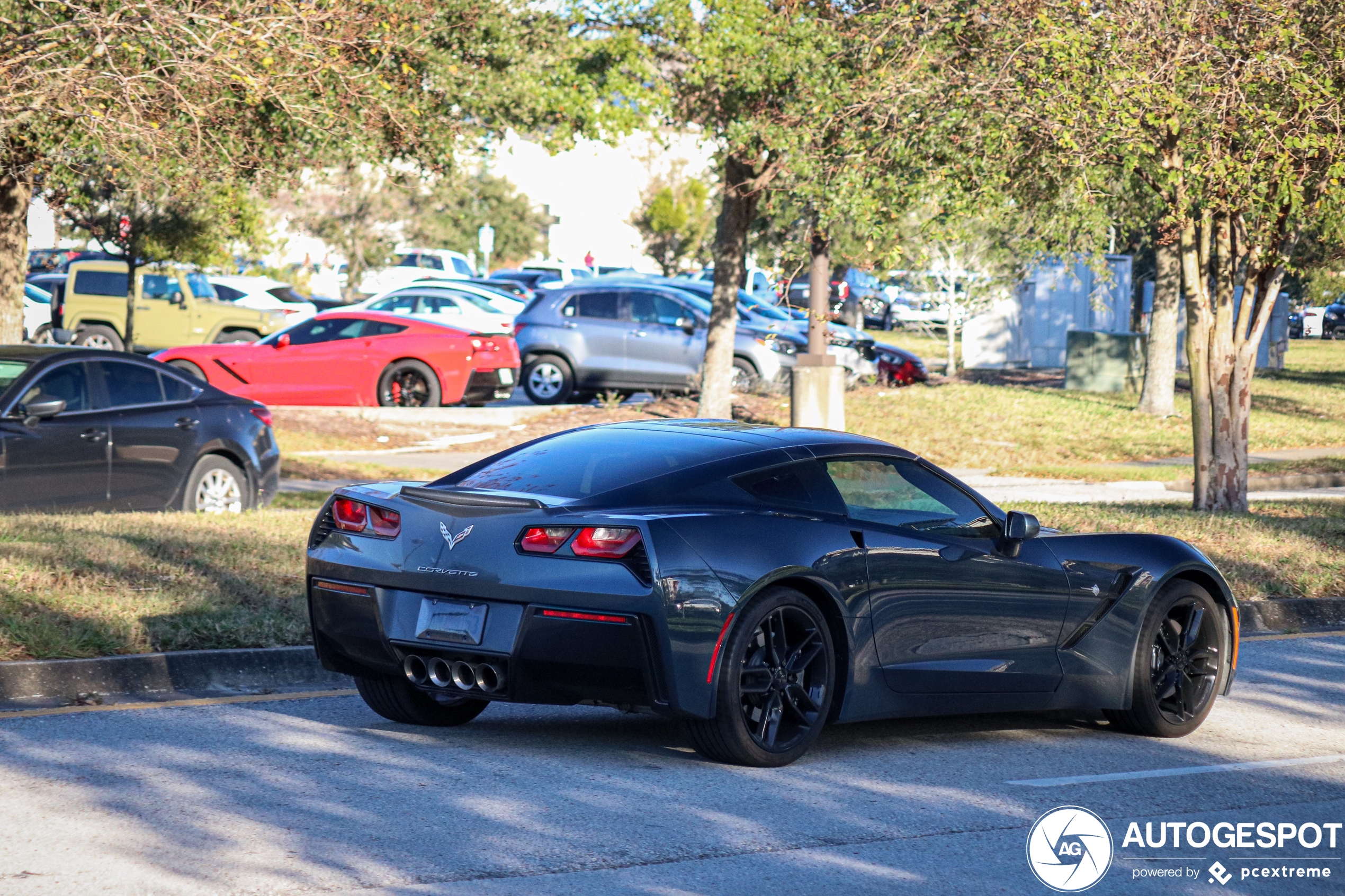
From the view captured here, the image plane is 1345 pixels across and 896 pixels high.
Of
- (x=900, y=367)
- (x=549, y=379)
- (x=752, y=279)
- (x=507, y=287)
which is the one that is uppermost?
(x=752, y=279)

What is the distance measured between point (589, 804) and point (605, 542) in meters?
0.94

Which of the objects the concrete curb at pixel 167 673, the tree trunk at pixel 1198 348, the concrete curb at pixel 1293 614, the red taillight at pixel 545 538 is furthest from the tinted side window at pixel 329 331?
the red taillight at pixel 545 538

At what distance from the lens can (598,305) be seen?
25094 mm

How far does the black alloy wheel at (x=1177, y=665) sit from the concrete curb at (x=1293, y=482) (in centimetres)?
1230

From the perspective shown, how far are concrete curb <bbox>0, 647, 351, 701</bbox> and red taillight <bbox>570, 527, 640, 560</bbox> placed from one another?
2.53 metres

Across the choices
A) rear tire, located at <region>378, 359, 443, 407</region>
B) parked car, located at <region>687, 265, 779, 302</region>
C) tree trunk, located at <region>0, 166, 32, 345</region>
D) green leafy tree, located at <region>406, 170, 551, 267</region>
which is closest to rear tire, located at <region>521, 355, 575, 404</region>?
rear tire, located at <region>378, 359, 443, 407</region>

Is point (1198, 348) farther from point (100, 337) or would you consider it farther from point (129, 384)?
point (100, 337)

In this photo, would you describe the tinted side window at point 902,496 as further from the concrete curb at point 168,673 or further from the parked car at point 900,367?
the parked car at point 900,367

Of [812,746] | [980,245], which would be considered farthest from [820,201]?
[980,245]

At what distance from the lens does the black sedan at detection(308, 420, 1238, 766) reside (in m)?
5.94

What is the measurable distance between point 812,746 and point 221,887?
2.90 metres

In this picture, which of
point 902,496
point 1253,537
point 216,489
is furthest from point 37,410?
point 1253,537

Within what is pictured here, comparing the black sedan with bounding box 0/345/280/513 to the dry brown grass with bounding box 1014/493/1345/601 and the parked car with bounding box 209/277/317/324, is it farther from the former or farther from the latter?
the parked car with bounding box 209/277/317/324

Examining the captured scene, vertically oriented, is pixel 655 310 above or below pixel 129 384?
above
